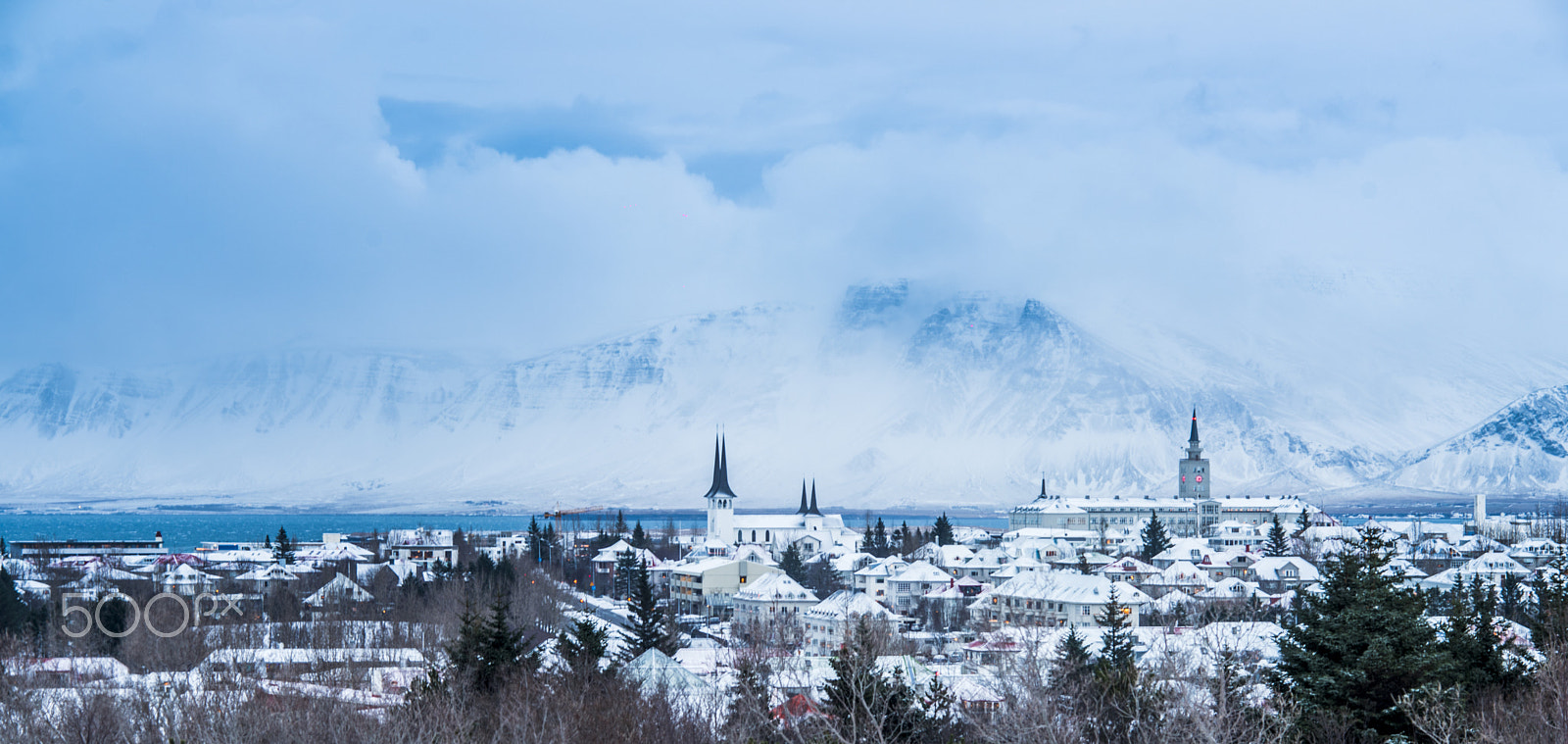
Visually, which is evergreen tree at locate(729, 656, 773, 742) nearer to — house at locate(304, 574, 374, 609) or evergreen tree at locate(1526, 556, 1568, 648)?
evergreen tree at locate(1526, 556, 1568, 648)

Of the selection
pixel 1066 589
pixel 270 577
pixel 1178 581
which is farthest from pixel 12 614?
pixel 1178 581

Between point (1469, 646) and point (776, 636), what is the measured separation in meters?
41.6

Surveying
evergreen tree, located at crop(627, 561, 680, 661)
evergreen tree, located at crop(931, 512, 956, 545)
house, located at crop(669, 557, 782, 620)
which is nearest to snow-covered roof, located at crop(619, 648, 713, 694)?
evergreen tree, located at crop(627, 561, 680, 661)

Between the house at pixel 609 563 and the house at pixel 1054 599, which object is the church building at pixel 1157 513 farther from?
the house at pixel 1054 599

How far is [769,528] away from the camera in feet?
589

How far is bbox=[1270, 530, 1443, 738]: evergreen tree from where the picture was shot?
2712 cm

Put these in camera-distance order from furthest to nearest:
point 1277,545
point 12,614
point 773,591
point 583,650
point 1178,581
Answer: point 1277,545 < point 1178,581 < point 773,591 < point 12,614 < point 583,650

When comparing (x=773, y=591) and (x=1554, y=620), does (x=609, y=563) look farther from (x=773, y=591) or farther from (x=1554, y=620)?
(x=1554, y=620)

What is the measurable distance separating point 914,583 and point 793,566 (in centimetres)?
1842

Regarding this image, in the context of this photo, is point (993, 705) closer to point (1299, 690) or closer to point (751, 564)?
point (1299, 690)

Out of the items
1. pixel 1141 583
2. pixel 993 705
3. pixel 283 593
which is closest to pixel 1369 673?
pixel 993 705

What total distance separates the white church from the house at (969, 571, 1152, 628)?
55.5m

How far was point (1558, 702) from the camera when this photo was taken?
22906mm

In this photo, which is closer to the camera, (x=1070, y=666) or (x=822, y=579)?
(x=1070, y=666)
